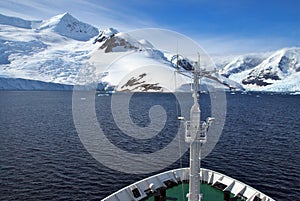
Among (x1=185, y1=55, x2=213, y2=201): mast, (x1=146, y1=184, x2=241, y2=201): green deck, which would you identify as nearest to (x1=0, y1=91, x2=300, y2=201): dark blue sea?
(x1=146, y1=184, x2=241, y2=201): green deck

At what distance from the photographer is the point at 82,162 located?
48469 millimetres

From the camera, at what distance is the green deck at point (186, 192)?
2694 cm

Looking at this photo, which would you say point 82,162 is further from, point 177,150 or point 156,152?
point 177,150

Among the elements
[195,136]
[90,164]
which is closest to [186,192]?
[195,136]

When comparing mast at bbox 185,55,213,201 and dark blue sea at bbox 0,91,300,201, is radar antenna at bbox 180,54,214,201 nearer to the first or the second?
mast at bbox 185,55,213,201

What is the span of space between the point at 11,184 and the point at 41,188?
4650 mm

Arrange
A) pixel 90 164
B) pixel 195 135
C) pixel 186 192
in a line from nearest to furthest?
pixel 195 135 → pixel 186 192 → pixel 90 164

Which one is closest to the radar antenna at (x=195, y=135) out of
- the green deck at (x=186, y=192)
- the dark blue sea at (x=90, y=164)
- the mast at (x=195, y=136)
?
the mast at (x=195, y=136)

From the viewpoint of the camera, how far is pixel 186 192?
28.1 meters

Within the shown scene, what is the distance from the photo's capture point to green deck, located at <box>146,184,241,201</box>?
26.9m

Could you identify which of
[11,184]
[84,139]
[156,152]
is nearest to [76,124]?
[84,139]

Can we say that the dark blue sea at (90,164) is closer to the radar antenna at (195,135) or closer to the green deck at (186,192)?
the green deck at (186,192)

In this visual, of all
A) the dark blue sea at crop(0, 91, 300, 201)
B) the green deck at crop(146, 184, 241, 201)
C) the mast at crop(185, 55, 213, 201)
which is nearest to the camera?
the mast at crop(185, 55, 213, 201)

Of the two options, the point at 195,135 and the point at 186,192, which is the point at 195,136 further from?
the point at 186,192
